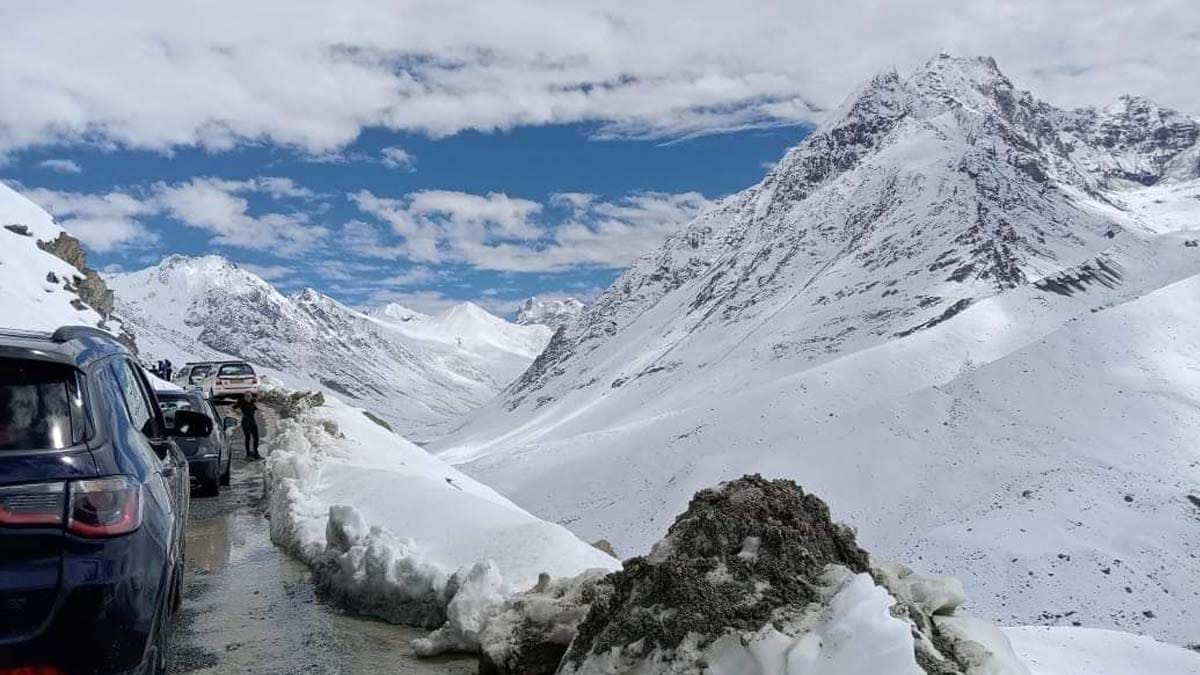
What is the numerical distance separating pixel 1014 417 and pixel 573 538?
9256cm

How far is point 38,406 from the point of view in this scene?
11.9 ft

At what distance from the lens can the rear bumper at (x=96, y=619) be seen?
3.19 m

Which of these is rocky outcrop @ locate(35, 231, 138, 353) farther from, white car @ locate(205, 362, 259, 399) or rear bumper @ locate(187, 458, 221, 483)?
rear bumper @ locate(187, 458, 221, 483)

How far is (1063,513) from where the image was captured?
6931 centimetres

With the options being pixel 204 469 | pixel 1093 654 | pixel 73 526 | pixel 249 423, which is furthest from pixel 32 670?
pixel 249 423

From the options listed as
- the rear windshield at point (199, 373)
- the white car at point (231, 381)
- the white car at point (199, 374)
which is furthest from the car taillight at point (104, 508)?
the rear windshield at point (199, 373)

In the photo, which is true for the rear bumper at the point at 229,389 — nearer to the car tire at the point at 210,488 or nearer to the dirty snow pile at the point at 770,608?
the car tire at the point at 210,488

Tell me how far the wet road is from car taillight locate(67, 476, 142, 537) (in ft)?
9.12

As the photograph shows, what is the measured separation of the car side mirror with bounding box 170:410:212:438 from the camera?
6.13 meters

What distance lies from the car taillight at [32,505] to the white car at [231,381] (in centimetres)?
2628

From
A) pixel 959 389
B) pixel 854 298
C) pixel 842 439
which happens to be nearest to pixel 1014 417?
pixel 959 389

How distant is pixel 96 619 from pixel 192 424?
3102mm

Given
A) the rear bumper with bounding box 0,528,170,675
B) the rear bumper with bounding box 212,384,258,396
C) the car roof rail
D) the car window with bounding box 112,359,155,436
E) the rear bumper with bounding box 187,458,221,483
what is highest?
the car roof rail

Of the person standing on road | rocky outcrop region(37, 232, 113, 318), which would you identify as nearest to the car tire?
the person standing on road
